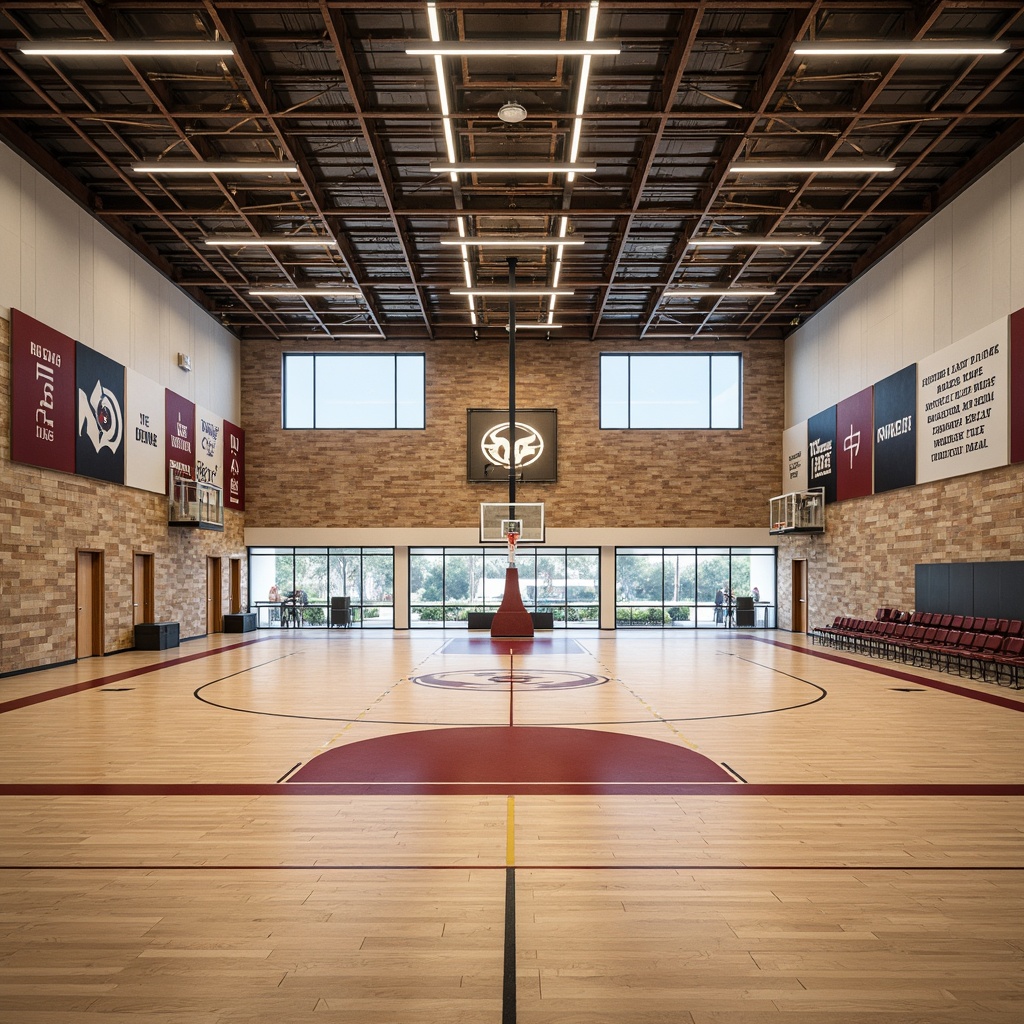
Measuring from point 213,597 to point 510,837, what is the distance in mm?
22321

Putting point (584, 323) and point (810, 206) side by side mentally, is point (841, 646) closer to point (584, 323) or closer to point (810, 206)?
point (810, 206)

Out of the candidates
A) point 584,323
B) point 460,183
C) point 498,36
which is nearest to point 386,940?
point 498,36

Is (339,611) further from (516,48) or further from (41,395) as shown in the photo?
(516,48)

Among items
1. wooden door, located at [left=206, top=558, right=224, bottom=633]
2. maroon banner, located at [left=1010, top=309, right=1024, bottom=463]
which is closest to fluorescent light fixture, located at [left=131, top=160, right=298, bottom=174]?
wooden door, located at [left=206, top=558, right=224, bottom=633]

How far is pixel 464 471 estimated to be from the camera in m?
28.7

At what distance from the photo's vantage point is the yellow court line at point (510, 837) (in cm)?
541

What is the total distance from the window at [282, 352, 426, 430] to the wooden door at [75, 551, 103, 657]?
11034 mm

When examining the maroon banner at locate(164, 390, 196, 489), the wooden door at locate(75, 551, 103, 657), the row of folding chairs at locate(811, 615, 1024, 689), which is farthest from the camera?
the maroon banner at locate(164, 390, 196, 489)

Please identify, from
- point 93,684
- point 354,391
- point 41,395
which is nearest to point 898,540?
point 93,684

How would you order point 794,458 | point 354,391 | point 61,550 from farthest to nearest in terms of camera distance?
point 354,391 → point 794,458 → point 61,550

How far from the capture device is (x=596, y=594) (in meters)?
29.2

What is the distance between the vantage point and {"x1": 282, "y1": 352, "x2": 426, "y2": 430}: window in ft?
94.5

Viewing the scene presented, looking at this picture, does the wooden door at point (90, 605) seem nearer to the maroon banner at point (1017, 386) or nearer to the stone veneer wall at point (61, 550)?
the stone veneer wall at point (61, 550)

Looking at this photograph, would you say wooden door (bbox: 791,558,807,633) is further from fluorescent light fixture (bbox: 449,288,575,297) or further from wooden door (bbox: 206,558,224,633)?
wooden door (bbox: 206,558,224,633)
